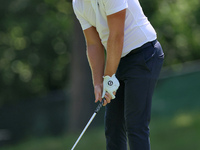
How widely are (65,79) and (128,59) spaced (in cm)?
1455

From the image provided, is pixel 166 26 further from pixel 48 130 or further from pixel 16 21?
pixel 48 130

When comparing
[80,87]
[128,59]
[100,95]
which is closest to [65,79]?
[80,87]

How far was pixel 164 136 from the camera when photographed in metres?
7.55

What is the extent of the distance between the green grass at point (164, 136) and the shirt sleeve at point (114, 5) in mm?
3840

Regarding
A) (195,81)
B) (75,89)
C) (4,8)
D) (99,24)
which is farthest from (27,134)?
(99,24)

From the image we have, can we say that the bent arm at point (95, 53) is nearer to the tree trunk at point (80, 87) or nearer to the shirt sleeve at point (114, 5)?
the shirt sleeve at point (114, 5)

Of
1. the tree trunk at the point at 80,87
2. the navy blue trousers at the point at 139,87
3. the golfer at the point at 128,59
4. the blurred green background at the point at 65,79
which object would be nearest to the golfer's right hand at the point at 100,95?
the golfer at the point at 128,59

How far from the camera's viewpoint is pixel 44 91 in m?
18.6

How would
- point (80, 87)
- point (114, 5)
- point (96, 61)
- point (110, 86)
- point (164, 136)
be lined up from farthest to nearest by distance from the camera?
1. point (80, 87)
2. point (164, 136)
3. point (96, 61)
4. point (110, 86)
5. point (114, 5)

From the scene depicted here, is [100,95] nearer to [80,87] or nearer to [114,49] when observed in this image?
[114,49]

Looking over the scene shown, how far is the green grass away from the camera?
7.01 metres

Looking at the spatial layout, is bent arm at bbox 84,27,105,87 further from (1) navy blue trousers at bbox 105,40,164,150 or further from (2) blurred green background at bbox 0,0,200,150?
(2) blurred green background at bbox 0,0,200,150

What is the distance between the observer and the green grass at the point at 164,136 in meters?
7.01

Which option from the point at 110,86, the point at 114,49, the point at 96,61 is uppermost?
the point at 114,49
